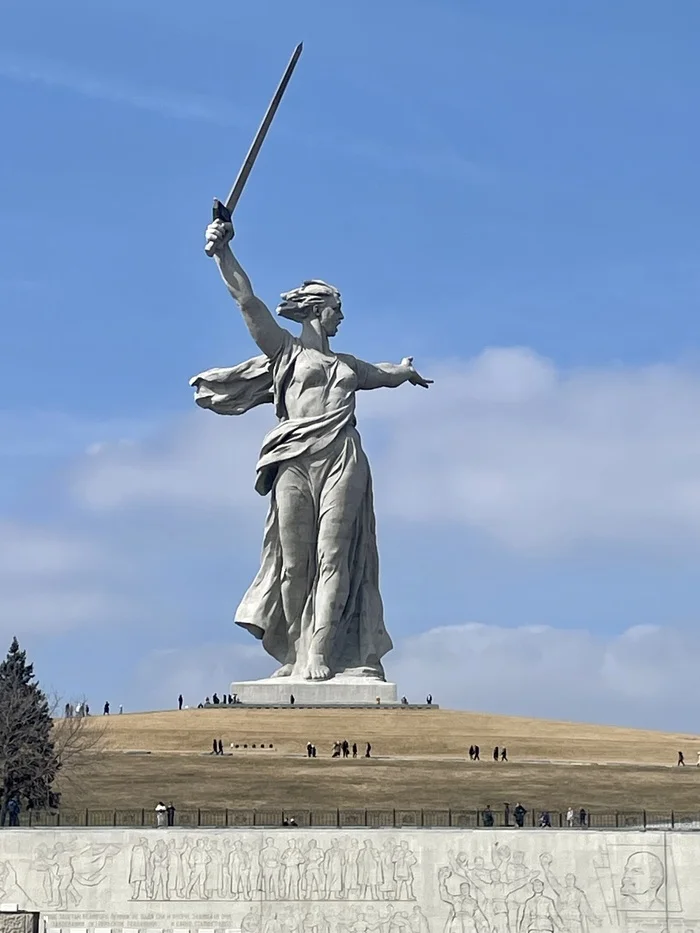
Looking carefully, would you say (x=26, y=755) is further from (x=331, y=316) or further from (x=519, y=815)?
(x=331, y=316)

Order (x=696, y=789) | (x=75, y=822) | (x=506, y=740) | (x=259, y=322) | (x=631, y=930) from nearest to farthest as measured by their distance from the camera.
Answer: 1. (x=631, y=930)
2. (x=75, y=822)
3. (x=696, y=789)
4. (x=506, y=740)
5. (x=259, y=322)

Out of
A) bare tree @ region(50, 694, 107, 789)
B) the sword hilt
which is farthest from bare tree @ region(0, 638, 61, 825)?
the sword hilt

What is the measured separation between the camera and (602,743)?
46.3 metres

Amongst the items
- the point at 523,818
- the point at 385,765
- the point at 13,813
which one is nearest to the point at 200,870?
the point at 13,813

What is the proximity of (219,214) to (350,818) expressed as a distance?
62.1 ft

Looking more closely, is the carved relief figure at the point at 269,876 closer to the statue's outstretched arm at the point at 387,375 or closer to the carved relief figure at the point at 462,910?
the carved relief figure at the point at 462,910

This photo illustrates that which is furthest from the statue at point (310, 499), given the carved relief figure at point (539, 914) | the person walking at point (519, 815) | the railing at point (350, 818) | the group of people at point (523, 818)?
the carved relief figure at point (539, 914)

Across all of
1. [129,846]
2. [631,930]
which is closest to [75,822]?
[129,846]

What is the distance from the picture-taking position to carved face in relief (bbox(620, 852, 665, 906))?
3131 centimetres

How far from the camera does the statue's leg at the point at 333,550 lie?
1938 inches

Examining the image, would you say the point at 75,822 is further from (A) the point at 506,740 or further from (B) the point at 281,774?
(A) the point at 506,740

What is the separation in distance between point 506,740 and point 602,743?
2340mm

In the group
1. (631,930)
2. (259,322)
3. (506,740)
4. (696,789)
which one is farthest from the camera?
(259,322)

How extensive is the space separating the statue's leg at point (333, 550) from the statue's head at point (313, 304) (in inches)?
130
